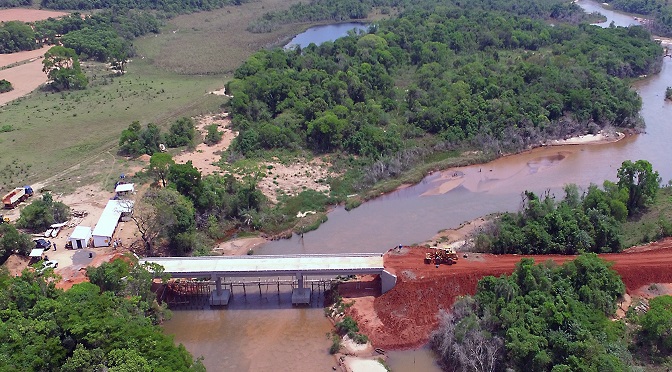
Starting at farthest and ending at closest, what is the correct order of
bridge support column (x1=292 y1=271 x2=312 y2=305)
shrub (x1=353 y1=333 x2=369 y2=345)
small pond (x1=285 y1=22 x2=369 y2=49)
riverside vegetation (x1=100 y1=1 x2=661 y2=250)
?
small pond (x1=285 y1=22 x2=369 y2=49)
riverside vegetation (x1=100 y1=1 x2=661 y2=250)
bridge support column (x1=292 y1=271 x2=312 y2=305)
shrub (x1=353 y1=333 x2=369 y2=345)

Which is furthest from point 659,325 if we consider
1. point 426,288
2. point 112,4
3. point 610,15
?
point 112,4

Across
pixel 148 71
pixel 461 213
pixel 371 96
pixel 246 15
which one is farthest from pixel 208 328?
pixel 246 15

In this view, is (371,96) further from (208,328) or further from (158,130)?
(208,328)

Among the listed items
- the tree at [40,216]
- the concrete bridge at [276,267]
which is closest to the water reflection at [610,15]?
the concrete bridge at [276,267]

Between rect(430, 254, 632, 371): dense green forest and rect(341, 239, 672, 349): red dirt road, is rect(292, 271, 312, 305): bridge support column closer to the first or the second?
rect(341, 239, 672, 349): red dirt road

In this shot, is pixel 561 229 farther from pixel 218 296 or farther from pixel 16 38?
pixel 16 38

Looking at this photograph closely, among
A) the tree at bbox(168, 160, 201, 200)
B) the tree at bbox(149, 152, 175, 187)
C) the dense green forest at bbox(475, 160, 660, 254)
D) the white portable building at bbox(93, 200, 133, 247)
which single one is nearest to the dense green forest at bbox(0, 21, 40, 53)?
the tree at bbox(149, 152, 175, 187)

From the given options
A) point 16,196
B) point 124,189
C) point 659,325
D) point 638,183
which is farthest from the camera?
point 124,189
